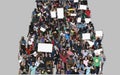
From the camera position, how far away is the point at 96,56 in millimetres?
19484

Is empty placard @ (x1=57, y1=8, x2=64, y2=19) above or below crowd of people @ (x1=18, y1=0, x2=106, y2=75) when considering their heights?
above

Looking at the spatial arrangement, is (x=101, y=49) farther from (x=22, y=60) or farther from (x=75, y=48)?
(x=22, y=60)

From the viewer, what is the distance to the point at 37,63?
1938 centimetres

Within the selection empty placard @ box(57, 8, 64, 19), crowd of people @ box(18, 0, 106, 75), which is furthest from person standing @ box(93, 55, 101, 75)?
empty placard @ box(57, 8, 64, 19)

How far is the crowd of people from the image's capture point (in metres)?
19.4

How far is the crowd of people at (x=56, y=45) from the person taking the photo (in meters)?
19.4

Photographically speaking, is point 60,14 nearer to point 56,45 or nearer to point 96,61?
point 56,45

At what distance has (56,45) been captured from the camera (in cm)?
1938

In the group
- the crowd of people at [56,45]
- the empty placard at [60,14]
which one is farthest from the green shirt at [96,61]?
the empty placard at [60,14]

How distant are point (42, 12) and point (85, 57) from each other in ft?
5.11

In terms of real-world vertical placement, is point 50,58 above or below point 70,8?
below

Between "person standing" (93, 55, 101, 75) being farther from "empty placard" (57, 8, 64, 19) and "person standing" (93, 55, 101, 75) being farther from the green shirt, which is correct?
"empty placard" (57, 8, 64, 19)

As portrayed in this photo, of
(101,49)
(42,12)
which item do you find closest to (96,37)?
(101,49)

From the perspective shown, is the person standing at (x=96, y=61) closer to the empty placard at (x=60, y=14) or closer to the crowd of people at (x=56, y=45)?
the crowd of people at (x=56, y=45)
